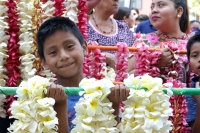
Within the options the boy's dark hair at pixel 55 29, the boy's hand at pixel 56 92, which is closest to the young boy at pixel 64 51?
the boy's dark hair at pixel 55 29

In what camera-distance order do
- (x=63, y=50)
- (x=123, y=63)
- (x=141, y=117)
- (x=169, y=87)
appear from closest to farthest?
(x=141, y=117) < (x=169, y=87) < (x=63, y=50) < (x=123, y=63)

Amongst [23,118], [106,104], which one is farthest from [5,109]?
[106,104]

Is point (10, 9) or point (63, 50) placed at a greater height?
point (10, 9)

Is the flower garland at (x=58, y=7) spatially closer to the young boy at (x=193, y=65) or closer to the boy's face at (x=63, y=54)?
the boy's face at (x=63, y=54)

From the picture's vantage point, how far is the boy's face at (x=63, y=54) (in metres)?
1.89

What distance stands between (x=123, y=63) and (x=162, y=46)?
34cm

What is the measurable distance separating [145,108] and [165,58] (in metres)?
1.05

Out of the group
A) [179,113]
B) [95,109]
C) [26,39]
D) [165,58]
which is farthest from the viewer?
[165,58]

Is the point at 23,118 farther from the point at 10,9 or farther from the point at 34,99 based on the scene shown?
the point at 10,9

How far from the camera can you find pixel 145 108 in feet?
4.72

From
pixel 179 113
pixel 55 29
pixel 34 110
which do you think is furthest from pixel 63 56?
pixel 179 113

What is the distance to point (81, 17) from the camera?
2.27 m

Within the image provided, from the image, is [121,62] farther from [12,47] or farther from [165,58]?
[12,47]

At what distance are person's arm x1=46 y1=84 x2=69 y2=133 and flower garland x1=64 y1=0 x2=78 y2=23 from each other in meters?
0.82
